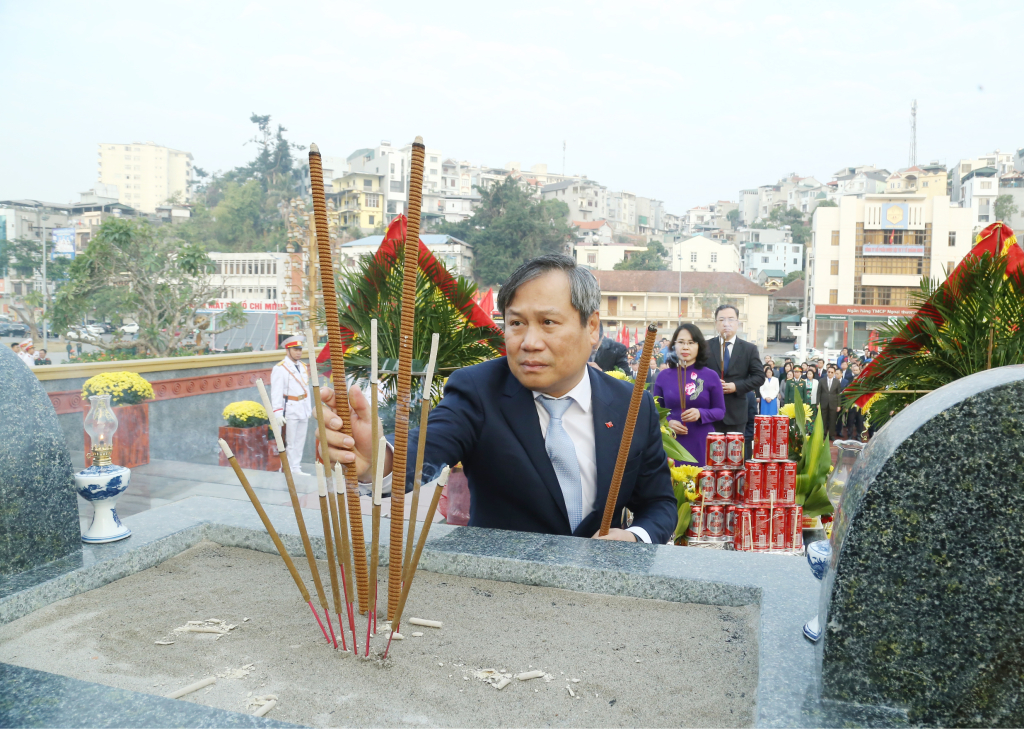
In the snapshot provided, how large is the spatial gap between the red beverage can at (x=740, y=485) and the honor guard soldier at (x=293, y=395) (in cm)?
501

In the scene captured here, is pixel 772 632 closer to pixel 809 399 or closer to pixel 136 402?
pixel 136 402

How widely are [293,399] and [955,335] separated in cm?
636

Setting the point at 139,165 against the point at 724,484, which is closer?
the point at 724,484

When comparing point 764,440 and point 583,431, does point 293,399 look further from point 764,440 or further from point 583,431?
point 583,431

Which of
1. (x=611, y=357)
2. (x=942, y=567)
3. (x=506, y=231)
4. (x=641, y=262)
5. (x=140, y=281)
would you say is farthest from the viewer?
A: (x=641, y=262)

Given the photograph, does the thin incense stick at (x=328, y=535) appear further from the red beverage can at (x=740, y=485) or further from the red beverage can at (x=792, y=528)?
the red beverage can at (x=792, y=528)

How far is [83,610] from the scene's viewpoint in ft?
5.67

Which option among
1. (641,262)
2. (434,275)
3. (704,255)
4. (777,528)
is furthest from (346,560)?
(704,255)

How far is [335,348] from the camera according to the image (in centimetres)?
140

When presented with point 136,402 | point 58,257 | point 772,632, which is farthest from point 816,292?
point 772,632

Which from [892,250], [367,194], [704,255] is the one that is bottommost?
[892,250]

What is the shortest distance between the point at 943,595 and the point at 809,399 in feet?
33.9

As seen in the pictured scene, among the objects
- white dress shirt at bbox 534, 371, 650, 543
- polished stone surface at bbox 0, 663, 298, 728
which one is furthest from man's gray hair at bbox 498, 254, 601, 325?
polished stone surface at bbox 0, 663, 298, 728

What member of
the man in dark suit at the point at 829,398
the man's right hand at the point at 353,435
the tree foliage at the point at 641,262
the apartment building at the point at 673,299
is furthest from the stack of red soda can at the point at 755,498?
the tree foliage at the point at 641,262
